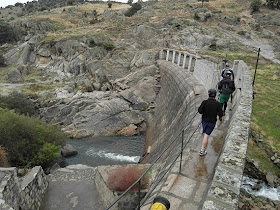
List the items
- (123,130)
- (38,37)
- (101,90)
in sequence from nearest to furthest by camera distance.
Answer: (123,130)
(101,90)
(38,37)

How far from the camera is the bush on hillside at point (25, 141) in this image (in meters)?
17.0

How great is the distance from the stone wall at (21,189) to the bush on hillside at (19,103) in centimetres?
1892

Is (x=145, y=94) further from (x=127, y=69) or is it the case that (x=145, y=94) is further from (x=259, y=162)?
(x=259, y=162)

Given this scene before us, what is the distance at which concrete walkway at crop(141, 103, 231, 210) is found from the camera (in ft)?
20.5

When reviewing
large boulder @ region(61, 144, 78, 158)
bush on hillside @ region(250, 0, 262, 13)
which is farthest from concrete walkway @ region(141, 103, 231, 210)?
bush on hillside @ region(250, 0, 262, 13)

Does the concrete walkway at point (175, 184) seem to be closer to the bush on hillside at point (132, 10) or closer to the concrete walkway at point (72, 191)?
the concrete walkway at point (72, 191)

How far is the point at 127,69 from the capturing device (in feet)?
123

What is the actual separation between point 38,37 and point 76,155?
35.4m

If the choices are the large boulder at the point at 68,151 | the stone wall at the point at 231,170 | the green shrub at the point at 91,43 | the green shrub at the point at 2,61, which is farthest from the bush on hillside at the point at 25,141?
the green shrub at the point at 2,61

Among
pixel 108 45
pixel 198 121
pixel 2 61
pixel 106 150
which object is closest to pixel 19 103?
pixel 106 150

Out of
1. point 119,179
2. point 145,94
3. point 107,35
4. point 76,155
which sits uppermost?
point 107,35

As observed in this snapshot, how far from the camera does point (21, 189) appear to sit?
11.1 m

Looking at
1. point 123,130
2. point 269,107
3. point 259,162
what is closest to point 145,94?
point 123,130

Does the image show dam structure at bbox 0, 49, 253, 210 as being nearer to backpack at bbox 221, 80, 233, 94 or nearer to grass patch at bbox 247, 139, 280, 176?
backpack at bbox 221, 80, 233, 94
